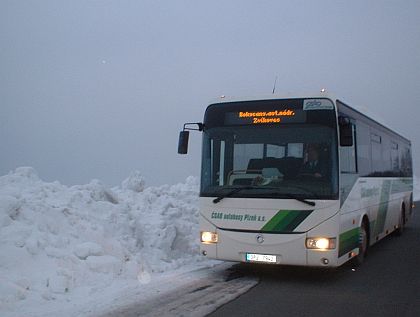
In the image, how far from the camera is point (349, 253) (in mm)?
9586

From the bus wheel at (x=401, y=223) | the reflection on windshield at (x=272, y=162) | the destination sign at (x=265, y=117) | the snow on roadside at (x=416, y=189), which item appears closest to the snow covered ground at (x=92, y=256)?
the reflection on windshield at (x=272, y=162)

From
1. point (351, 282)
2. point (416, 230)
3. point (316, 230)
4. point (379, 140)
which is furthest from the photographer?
point (416, 230)

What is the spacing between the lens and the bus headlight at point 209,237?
9320 mm

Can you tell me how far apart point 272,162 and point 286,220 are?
1030 millimetres

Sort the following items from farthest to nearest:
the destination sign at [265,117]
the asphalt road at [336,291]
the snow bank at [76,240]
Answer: the destination sign at [265,117]
the snow bank at [76,240]
the asphalt road at [336,291]

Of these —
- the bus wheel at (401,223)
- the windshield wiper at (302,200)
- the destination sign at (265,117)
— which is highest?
the destination sign at (265,117)

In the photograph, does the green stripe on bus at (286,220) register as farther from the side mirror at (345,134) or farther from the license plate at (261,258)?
the side mirror at (345,134)

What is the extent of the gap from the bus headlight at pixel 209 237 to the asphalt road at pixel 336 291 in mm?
1125

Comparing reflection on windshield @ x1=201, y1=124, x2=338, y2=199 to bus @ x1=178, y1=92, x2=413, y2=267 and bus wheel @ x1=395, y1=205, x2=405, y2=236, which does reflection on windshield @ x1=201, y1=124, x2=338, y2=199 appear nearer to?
bus @ x1=178, y1=92, x2=413, y2=267

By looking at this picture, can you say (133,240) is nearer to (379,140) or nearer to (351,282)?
(351,282)

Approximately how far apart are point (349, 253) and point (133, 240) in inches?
174

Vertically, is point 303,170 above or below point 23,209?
above

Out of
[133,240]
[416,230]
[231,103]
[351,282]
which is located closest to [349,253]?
[351,282]

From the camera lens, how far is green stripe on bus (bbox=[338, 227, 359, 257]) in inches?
351
